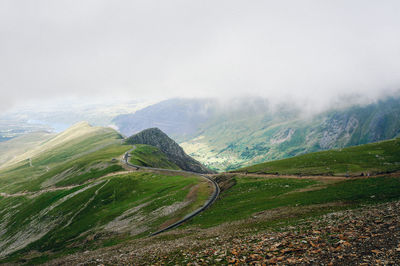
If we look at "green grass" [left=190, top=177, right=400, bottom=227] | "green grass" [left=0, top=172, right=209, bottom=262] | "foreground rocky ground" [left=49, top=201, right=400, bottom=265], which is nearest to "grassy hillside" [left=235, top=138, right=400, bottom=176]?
"green grass" [left=190, top=177, right=400, bottom=227]

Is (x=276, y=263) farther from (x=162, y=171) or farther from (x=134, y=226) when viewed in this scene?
(x=162, y=171)

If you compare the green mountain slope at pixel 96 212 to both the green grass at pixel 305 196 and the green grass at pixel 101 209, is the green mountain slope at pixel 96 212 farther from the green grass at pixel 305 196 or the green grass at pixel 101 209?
the green grass at pixel 305 196

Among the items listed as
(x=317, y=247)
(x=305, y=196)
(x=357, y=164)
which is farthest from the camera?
(x=357, y=164)

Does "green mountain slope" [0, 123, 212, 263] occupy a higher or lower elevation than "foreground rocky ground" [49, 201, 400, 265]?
lower

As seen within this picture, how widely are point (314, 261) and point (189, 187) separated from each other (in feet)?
270

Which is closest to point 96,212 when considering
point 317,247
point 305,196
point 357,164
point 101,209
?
point 101,209

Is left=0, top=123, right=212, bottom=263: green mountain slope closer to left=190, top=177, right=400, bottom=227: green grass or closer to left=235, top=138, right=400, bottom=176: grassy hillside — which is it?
left=190, top=177, right=400, bottom=227: green grass

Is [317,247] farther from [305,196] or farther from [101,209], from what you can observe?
[101,209]

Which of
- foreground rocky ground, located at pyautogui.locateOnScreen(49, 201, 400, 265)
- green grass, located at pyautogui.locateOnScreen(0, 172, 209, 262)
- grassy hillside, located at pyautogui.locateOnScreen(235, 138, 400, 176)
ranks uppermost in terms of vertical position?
foreground rocky ground, located at pyautogui.locateOnScreen(49, 201, 400, 265)

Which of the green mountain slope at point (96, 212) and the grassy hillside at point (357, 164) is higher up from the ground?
the grassy hillside at point (357, 164)

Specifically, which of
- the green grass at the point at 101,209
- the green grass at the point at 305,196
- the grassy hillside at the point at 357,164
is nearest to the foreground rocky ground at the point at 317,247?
the green grass at the point at 305,196

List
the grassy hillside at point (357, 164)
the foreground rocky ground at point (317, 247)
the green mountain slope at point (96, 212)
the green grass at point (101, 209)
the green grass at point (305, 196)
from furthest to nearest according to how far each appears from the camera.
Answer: the grassy hillside at point (357, 164), the green grass at point (101, 209), the green mountain slope at point (96, 212), the green grass at point (305, 196), the foreground rocky ground at point (317, 247)

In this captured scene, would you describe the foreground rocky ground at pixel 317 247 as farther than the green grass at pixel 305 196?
No

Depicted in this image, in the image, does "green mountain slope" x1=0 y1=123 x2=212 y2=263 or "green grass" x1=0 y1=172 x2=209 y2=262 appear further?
"green grass" x1=0 y1=172 x2=209 y2=262
